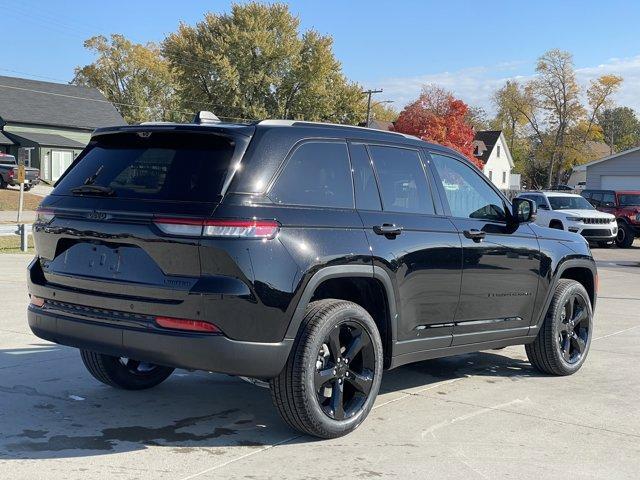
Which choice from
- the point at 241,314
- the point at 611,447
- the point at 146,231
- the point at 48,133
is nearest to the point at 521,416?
the point at 611,447

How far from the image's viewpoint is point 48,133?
2229 inches

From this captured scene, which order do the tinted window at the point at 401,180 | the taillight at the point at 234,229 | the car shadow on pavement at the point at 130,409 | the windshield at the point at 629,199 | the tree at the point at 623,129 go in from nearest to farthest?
1. the taillight at the point at 234,229
2. the car shadow on pavement at the point at 130,409
3. the tinted window at the point at 401,180
4. the windshield at the point at 629,199
5. the tree at the point at 623,129

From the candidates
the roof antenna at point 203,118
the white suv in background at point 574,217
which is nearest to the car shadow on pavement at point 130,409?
the roof antenna at point 203,118

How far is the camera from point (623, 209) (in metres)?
26.8

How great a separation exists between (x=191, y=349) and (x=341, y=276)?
99cm

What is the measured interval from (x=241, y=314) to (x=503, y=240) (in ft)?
8.54

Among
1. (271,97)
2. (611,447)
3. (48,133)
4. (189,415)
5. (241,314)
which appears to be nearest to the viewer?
(241,314)

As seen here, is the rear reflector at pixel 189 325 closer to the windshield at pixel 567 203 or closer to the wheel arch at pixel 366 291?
the wheel arch at pixel 366 291

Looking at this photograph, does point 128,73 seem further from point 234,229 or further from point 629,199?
point 234,229

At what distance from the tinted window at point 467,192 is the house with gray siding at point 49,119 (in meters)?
48.1

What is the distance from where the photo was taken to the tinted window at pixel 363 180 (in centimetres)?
502

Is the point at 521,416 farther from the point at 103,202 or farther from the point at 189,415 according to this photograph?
the point at 103,202

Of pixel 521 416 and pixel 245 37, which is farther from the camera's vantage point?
pixel 245 37

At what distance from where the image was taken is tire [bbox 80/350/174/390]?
5.64 m
